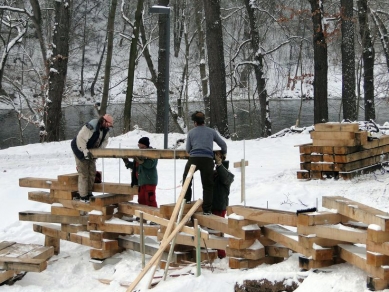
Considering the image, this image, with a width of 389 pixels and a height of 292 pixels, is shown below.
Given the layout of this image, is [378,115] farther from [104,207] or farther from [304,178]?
[104,207]

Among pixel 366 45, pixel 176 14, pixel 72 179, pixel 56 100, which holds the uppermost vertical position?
pixel 176 14

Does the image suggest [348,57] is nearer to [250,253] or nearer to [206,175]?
[206,175]

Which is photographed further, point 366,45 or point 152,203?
point 366,45

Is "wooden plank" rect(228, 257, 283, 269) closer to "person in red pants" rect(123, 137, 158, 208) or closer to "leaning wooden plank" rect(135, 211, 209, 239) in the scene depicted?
"leaning wooden plank" rect(135, 211, 209, 239)

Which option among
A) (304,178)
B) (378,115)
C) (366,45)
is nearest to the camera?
(304,178)

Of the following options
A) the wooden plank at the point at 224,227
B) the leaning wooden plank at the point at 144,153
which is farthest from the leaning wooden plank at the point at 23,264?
the wooden plank at the point at 224,227

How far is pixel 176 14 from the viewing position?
44.5m

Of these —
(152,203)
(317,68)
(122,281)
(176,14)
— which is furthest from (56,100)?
(176,14)

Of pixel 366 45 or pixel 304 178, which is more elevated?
pixel 366 45

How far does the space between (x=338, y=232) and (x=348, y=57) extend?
14875 mm

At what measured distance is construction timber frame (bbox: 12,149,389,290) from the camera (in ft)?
21.4

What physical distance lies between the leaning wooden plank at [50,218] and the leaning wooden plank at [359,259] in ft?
15.4

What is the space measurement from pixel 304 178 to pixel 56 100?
11.8 meters

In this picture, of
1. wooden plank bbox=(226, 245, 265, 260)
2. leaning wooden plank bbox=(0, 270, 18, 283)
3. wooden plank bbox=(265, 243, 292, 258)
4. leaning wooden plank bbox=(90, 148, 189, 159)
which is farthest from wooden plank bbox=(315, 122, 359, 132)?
leaning wooden plank bbox=(0, 270, 18, 283)
